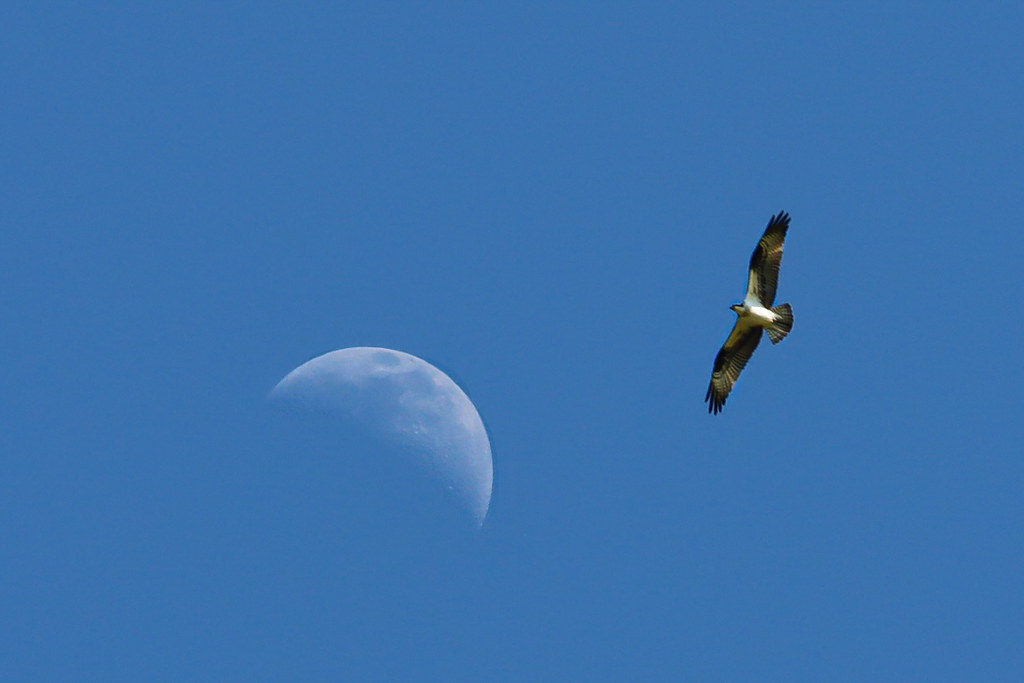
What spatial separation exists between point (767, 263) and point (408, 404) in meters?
10.5

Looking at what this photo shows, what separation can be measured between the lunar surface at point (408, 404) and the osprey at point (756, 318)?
7.25 metres

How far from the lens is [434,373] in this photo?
136 ft

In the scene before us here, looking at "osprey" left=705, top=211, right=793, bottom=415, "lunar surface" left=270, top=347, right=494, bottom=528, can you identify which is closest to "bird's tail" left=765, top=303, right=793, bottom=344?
"osprey" left=705, top=211, right=793, bottom=415

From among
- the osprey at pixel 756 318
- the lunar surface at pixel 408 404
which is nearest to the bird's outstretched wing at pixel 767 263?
the osprey at pixel 756 318

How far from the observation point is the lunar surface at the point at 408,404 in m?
40.3

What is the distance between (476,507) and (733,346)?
7.93 meters

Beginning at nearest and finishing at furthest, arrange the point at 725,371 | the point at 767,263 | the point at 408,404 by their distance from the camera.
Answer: the point at 767,263
the point at 725,371
the point at 408,404

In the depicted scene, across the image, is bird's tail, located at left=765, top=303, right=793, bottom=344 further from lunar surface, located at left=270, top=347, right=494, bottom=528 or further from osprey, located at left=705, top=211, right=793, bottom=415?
lunar surface, located at left=270, top=347, right=494, bottom=528

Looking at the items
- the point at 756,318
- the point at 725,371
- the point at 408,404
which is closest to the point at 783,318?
the point at 756,318

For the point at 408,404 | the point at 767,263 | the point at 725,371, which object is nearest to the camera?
the point at 767,263

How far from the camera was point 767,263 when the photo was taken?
3441 cm

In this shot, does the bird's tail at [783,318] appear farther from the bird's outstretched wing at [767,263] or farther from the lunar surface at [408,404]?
the lunar surface at [408,404]

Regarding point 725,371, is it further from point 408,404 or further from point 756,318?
point 408,404

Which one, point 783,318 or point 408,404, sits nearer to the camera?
point 783,318
